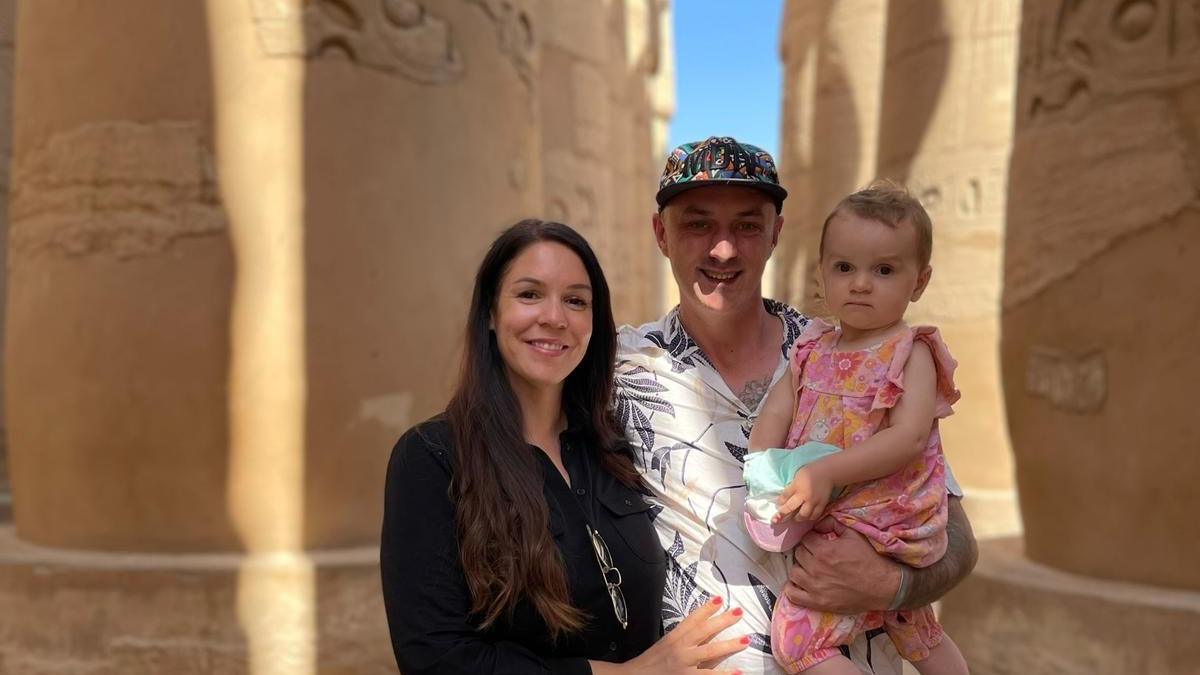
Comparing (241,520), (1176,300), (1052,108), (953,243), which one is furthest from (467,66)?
(953,243)

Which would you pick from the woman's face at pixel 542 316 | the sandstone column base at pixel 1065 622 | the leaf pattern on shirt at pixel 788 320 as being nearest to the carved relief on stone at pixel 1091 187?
the sandstone column base at pixel 1065 622

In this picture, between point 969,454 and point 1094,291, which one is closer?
point 1094,291

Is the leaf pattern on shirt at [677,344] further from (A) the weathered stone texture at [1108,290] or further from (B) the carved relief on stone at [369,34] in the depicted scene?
(B) the carved relief on stone at [369,34]

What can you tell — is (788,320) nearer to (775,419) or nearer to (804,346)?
(804,346)

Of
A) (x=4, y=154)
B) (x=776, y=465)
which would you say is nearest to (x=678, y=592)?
(x=776, y=465)

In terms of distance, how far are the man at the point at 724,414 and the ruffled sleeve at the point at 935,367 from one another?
0.23m

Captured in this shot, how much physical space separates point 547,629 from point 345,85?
348 cm

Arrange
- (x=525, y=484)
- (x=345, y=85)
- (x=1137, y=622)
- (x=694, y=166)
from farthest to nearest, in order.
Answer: (x=345, y=85)
(x=1137, y=622)
(x=694, y=166)
(x=525, y=484)

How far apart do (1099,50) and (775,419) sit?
3.25m

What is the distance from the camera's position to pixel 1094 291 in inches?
179

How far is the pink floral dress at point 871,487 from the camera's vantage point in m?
2.04

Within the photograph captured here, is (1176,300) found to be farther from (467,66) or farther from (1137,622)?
(467,66)

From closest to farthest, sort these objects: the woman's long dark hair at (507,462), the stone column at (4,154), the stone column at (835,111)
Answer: the woman's long dark hair at (507,462)
the stone column at (4,154)
the stone column at (835,111)

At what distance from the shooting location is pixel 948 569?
84.1 inches
